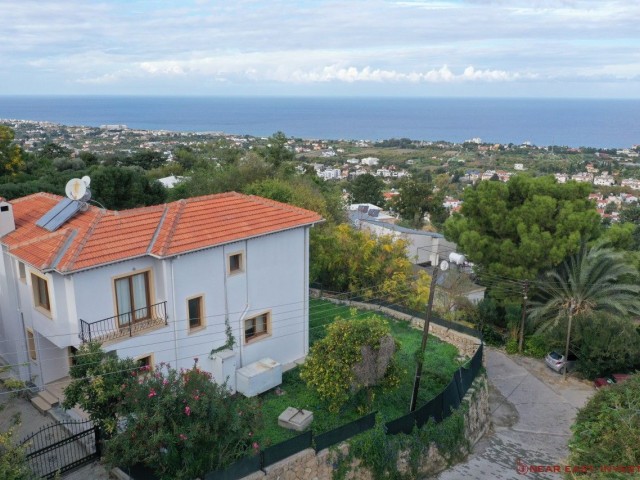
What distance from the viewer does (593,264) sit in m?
25.0

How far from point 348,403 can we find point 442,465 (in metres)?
3.37

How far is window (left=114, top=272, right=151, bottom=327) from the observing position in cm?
1433

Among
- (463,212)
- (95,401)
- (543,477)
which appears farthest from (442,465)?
(463,212)

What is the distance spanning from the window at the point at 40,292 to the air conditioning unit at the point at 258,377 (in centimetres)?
594

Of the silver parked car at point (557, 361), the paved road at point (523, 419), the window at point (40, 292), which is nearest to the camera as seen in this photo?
the window at point (40, 292)

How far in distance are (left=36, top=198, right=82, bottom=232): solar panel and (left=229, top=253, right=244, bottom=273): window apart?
4.78 m

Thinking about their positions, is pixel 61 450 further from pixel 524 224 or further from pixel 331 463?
pixel 524 224

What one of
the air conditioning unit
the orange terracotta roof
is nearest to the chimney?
the orange terracotta roof

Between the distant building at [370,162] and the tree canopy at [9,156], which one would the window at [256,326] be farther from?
the distant building at [370,162]

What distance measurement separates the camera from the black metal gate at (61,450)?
1211 centimetres

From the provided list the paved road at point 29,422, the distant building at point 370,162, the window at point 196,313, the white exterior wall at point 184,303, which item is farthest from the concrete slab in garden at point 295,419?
the distant building at point 370,162

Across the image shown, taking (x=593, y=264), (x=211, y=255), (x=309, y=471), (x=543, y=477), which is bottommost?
(x=543, y=477)

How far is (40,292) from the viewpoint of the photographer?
14875 millimetres

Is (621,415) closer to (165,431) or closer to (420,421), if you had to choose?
(420,421)
